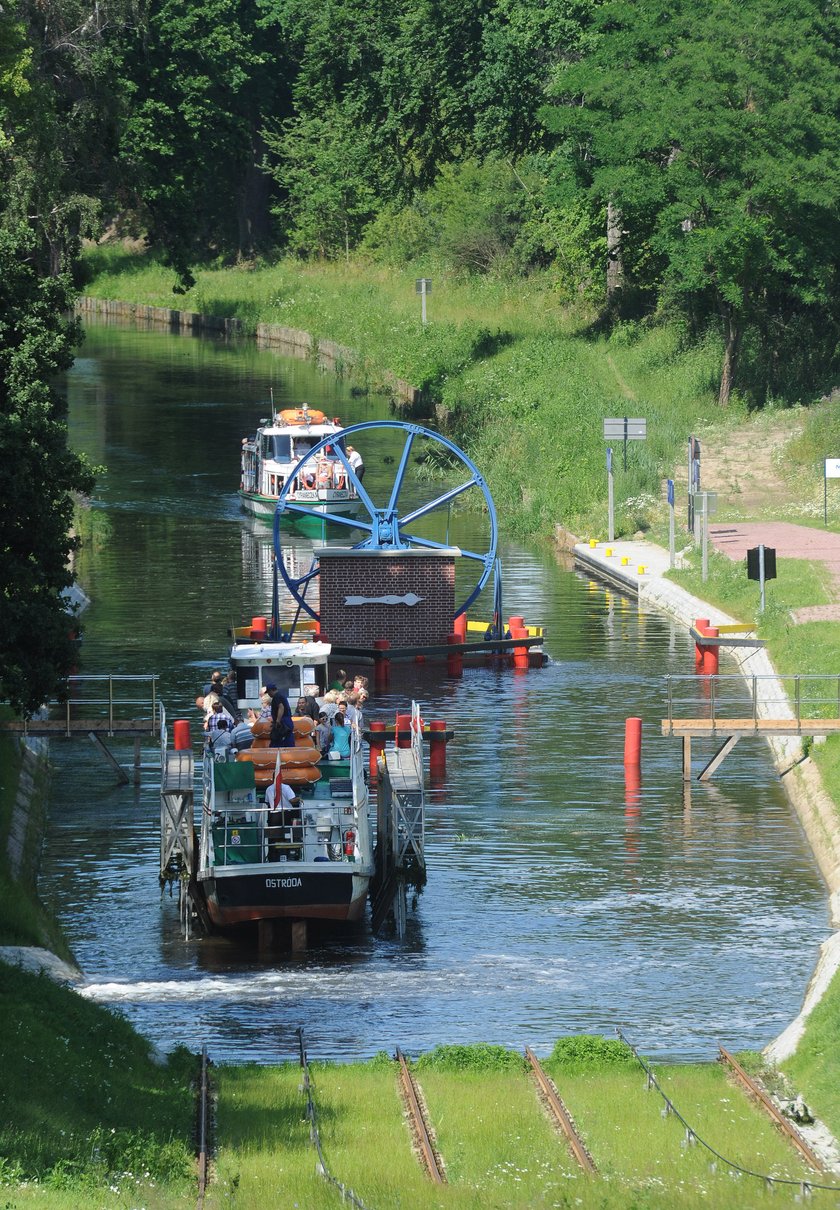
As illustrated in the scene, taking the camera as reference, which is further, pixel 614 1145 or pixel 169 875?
pixel 169 875

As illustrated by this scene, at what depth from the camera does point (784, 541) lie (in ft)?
181

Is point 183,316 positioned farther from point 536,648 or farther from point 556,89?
point 536,648

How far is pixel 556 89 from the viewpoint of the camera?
245ft

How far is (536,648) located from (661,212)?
1055 inches

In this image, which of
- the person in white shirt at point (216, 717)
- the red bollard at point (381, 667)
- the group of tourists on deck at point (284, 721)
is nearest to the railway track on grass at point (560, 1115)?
the group of tourists on deck at point (284, 721)

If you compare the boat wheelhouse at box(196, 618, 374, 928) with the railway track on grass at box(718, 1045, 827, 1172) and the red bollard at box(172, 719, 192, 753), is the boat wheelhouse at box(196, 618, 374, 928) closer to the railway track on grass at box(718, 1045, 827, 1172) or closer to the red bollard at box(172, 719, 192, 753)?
the railway track on grass at box(718, 1045, 827, 1172)

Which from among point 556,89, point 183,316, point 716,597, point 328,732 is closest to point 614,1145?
point 328,732

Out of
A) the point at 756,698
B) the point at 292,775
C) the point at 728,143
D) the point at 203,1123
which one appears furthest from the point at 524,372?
the point at 203,1123

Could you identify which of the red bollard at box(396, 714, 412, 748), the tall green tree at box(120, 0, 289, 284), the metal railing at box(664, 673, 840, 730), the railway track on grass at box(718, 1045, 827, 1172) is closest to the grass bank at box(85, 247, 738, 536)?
the tall green tree at box(120, 0, 289, 284)

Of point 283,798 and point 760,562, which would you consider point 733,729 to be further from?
point 283,798

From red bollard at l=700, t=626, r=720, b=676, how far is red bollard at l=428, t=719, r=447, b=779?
785 centimetres

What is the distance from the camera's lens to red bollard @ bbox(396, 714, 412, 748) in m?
36.2

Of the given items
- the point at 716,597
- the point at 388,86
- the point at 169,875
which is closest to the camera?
the point at 169,875

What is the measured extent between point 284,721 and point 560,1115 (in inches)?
375
